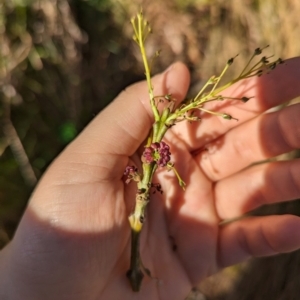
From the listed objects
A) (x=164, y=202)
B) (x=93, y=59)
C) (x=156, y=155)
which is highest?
(x=93, y=59)

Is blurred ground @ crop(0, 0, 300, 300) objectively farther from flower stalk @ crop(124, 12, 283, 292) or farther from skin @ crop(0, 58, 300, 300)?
flower stalk @ crop(124, 12, 283, 292)

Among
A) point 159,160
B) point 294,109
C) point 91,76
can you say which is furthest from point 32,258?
point 91,76

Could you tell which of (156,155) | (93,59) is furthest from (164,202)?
(93,59)

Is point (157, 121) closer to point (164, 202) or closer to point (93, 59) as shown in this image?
point (164, 202)

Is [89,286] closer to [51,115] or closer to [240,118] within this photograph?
[240,118]

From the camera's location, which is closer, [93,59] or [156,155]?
[156,155]

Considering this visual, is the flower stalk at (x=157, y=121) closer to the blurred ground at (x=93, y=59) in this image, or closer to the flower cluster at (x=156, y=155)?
the flower cluster at (x=156, y=155)

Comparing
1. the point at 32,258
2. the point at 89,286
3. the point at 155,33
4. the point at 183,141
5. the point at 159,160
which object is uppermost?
the point at 155,33

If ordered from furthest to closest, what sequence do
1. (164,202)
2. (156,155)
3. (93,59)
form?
(93,59), (164,202), (156,155)
